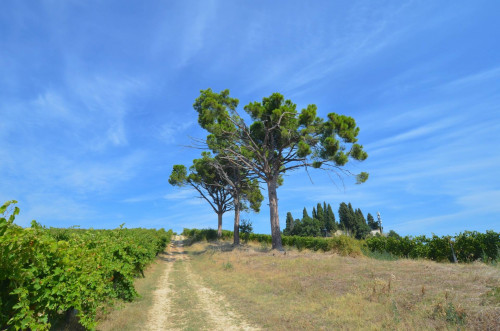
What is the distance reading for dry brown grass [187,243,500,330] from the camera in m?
5.88

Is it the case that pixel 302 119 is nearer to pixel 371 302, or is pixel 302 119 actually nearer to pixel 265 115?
pixel 265 115

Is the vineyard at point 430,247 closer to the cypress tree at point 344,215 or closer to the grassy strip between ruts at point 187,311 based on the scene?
the grassy strip between ruts at point 187,311

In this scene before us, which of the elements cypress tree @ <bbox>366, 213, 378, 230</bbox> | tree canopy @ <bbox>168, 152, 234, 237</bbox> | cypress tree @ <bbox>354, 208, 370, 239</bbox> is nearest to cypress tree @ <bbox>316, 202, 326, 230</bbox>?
cypress tree @ <bbox>354, 208, 370, 239</bbox>

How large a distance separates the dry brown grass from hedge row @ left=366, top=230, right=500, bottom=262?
469 cm

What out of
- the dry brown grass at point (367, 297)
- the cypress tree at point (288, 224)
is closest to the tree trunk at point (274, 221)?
the dry brown grass at point (367, 297)

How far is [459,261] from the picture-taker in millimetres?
13695

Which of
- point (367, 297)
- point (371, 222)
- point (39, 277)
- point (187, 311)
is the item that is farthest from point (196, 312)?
point (371, 222)

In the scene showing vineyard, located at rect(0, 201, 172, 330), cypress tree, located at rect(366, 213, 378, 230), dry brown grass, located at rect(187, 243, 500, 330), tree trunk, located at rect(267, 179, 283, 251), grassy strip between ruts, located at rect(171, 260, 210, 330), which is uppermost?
cypress tree, located at rect(366, 213, 378, 230)

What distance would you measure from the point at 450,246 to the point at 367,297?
9181 mm

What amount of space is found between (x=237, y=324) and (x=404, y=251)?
518 inches

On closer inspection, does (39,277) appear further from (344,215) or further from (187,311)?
(344,215)

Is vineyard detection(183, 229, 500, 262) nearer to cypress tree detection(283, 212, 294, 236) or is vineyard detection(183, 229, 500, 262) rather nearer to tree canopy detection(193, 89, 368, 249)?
tree canopy detection(193, 89, 368, 249)

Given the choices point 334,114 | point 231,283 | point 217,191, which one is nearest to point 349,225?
point 217,191

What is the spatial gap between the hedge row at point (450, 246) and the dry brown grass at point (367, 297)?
469 centimetres
